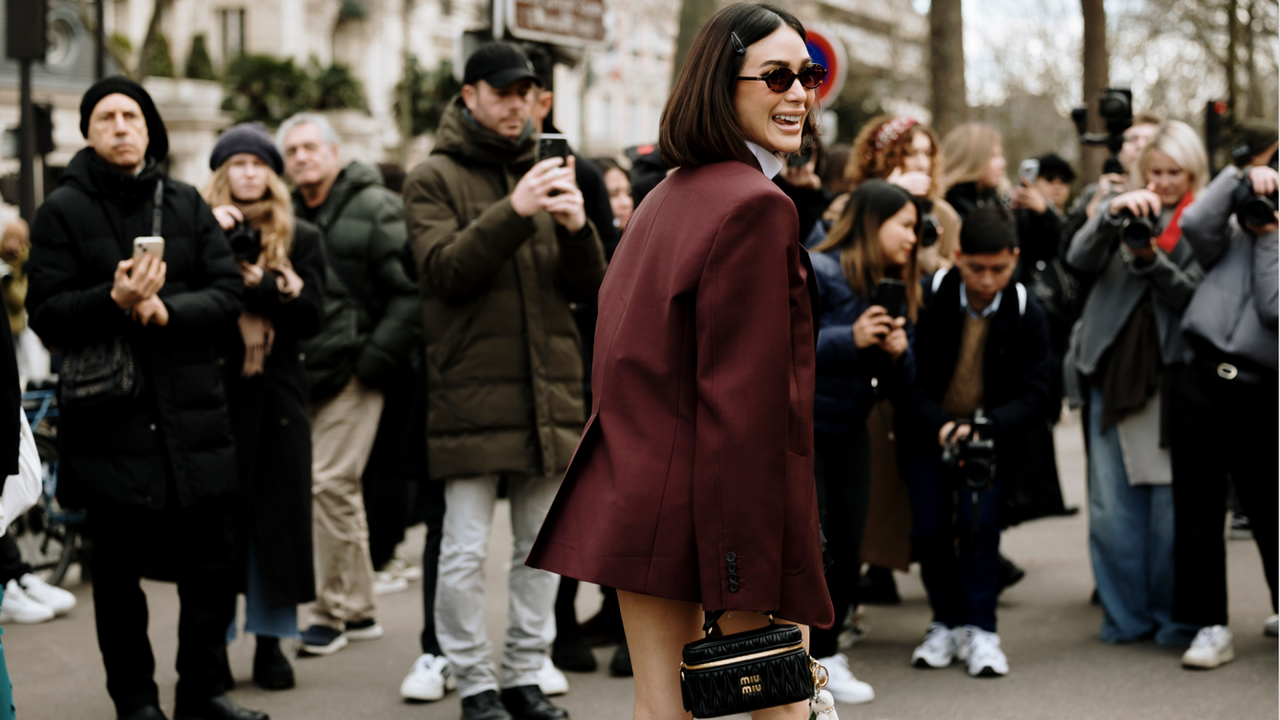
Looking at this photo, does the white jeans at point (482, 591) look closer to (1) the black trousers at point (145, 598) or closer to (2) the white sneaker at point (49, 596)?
(1) the black trousers at point (145, 598)

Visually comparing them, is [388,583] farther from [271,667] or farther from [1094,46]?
[1094,46]

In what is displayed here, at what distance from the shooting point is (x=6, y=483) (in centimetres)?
412

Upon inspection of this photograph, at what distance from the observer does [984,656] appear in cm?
573

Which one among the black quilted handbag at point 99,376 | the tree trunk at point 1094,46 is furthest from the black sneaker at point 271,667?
the tree trunk at point 1094,46

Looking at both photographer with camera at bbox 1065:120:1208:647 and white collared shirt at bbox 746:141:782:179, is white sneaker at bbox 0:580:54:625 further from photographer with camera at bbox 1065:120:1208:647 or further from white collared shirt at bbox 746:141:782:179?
white collared shirt at bbox 746:141:782:179

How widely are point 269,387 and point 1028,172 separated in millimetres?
4531

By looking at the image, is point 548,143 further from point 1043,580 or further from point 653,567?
point 1043,580

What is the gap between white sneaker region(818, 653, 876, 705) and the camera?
5410mm

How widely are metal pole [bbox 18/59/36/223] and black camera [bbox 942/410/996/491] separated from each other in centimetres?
710

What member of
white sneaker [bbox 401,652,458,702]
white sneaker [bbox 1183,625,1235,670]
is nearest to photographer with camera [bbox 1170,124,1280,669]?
white sneaker [bbox 1183,625,1235,670]

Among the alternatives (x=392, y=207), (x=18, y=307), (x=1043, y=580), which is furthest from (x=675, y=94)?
(x=18, y=307)

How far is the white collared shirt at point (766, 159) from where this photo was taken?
10.1ft

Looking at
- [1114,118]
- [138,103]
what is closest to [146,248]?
[138,103]

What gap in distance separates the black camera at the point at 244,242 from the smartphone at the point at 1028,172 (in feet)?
13.2
